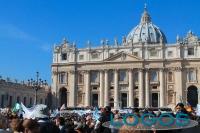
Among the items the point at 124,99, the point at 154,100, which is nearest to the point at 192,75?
the point at 154,100

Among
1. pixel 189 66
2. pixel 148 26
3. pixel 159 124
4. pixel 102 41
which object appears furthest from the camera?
pixel 148 26

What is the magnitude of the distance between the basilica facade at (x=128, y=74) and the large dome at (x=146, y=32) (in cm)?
1277

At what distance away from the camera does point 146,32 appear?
82.7m

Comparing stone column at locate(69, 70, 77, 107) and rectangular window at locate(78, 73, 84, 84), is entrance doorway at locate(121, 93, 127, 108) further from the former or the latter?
stone column at locate(69, 70, 77, 107)

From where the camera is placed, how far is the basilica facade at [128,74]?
6456 centimetres

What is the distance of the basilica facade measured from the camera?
64.6m

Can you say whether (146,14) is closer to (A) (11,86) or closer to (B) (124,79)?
(B) (124,79)

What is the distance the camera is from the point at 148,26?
84625 mm

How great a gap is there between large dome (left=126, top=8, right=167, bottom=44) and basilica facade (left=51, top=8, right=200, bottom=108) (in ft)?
41.9

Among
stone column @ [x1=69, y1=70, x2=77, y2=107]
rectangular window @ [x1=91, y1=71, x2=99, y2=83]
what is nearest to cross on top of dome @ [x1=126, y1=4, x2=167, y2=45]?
rectangular window @ [x1=91, y1=71, x2=99, y2=83]

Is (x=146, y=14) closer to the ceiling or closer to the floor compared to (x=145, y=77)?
closer to the ceiling

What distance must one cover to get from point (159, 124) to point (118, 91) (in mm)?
62956

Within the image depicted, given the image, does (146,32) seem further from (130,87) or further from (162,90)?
(162,90)

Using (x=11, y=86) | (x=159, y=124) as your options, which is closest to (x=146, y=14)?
(x=11, y=86)
